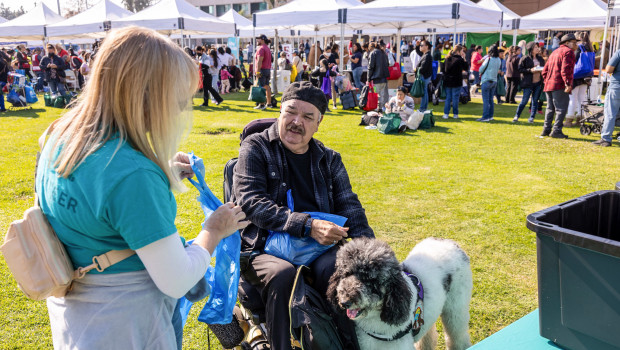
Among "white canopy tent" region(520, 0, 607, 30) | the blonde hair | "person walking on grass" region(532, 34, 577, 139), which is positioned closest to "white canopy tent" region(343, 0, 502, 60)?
"person walking on grass" region(532, 34, 577, 139)

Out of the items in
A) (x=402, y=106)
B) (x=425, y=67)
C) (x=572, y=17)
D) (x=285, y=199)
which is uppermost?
(x=572, y=17)

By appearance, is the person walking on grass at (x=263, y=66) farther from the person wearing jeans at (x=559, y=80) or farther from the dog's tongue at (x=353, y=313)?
the dog's tongue at (x=353, y=313)

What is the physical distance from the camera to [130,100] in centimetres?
139

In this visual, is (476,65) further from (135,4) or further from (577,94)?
(135,4)

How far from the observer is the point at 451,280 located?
8.88 ft

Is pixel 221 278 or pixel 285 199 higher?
pixel 285 199

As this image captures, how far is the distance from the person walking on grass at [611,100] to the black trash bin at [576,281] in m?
8.39

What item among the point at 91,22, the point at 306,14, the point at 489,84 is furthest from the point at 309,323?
the point at 91,22

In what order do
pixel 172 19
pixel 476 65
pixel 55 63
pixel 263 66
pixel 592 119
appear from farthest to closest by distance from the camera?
pixel 476 65
pixel 172 19
pixel 55 63
pixel 263 66
pixel 592 119

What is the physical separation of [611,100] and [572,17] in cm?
1207

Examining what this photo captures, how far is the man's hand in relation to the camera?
2500mm

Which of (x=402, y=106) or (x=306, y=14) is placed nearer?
(x=402, y=106)

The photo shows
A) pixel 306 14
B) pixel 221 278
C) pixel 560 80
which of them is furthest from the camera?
pixel 306 14

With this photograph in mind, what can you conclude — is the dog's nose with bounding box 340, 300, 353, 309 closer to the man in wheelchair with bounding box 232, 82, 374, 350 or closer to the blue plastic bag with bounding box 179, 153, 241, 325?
the man in wheelchair with bounding box 232, 82, 374, 350
